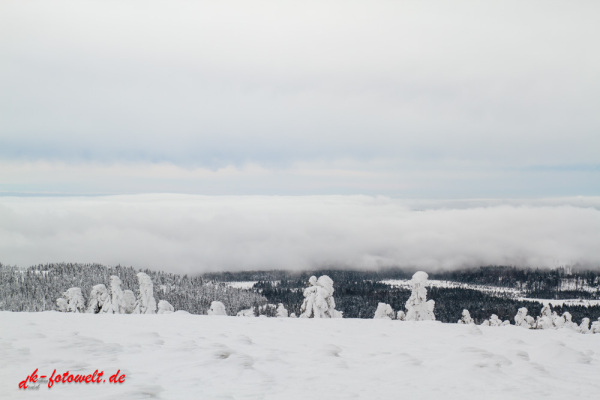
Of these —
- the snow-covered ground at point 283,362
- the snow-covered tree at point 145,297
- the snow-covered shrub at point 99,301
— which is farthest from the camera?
the snow-covered tree at point 145,297

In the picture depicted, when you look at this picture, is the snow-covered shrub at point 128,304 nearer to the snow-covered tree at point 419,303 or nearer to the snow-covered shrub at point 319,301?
the snow-covered shrub at point 319,301

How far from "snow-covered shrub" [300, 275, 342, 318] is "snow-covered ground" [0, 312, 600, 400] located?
2317 centimetres

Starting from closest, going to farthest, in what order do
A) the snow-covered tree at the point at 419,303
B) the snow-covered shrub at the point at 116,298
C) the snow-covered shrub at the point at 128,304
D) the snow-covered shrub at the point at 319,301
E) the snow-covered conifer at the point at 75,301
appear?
the snow-covered shrub at the point at 319,301
the snow-covered conifer at the point at 75,301
the snow-covered shrub at the point at 116,298
the snow-covered tree at the point at 419,303
the snow-covered shrub at the point at 128,304

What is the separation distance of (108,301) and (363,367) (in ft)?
125

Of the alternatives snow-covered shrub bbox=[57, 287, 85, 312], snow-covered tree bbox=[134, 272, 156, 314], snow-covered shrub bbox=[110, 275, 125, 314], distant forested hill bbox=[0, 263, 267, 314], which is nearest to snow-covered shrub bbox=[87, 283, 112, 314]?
snow-covered shrub bbox=[110, 275, 125, 314]

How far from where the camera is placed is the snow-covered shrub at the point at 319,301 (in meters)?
37.9

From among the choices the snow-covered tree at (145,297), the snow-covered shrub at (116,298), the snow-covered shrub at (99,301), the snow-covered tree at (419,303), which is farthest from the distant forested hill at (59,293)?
the snow-covered tree at (419,303)

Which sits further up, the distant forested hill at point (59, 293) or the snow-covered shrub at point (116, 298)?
the snow-covered shrub at point (116, 298)

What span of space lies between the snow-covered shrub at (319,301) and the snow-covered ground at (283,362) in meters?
23.2

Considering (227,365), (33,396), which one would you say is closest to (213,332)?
(227,365)

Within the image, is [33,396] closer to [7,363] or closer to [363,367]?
Answer: [7,363]

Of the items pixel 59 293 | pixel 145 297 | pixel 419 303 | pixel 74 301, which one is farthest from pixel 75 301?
pixel 59 293

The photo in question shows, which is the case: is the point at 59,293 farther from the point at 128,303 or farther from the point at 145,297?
the point at 145,297

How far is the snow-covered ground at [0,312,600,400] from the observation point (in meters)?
7.75
